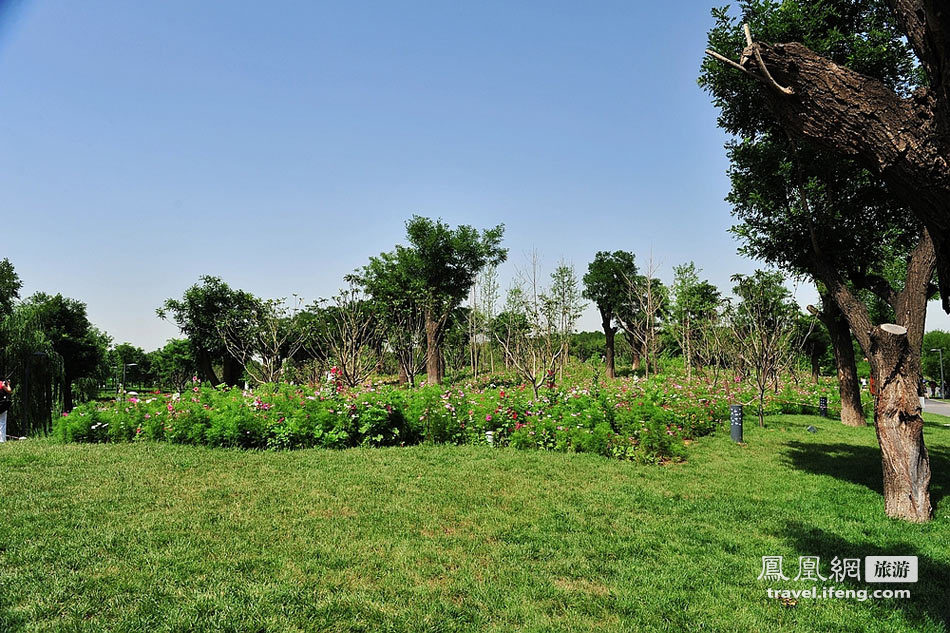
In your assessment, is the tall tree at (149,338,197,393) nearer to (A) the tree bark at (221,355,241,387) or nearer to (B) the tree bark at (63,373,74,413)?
(A) the tree bark at (221,355,241,387)

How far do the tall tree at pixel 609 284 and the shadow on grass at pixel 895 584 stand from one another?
29.7 m

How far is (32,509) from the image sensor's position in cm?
507

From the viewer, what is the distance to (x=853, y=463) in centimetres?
822

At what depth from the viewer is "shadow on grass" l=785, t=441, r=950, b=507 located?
22.8 ft

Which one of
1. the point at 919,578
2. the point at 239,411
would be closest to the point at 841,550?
the point at 919,578

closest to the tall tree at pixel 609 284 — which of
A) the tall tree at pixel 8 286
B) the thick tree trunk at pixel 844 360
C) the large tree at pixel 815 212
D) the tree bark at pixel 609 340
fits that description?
the tree bark at pixel 609 340

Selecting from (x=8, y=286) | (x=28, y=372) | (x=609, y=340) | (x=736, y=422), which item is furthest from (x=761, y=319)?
(x=8, y=286)

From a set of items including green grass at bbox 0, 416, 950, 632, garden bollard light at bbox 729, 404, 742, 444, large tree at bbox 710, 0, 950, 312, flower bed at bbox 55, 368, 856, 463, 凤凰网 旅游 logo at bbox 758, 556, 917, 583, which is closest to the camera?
large tree at bbox 710, 0, 950, 312

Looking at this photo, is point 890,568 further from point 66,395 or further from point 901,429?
point 66,395

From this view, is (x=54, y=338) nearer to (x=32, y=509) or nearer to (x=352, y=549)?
(x=32, y=509)

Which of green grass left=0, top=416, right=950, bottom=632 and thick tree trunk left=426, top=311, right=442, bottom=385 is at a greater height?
thick tree trunk left=426, top=311, right=442, bottom=385

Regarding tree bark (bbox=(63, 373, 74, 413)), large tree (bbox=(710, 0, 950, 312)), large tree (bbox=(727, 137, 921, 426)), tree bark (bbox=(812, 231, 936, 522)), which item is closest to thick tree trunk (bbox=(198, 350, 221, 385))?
tree bark (bbox=(63, 373, 74, 413))

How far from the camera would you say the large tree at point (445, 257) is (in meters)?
26.8

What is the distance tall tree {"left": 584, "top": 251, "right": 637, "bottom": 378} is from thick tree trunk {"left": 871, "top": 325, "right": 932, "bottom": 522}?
2862 cm
